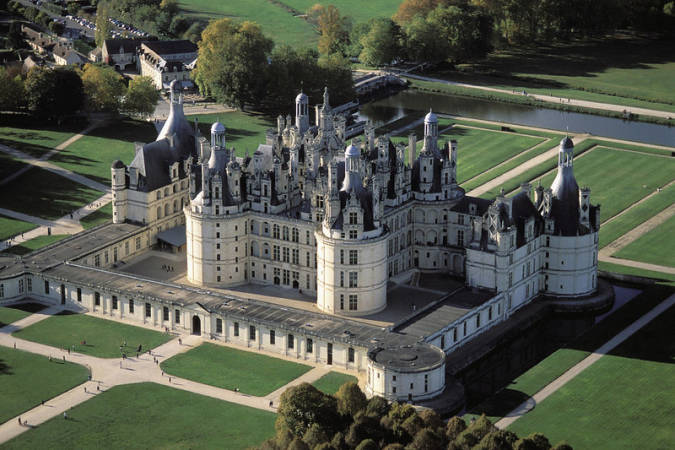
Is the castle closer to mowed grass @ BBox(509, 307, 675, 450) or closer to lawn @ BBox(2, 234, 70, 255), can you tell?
lawn @ BBox(2, 234, 70, 255)

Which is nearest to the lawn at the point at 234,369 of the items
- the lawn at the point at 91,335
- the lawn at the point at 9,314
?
A: the lawn at the point at 91,335

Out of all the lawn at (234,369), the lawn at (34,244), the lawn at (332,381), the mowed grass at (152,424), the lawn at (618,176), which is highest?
the lawn at (618,176)

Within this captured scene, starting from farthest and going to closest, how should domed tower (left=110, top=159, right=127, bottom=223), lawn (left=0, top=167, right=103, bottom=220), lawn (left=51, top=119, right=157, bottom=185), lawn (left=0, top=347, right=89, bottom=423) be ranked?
lawn (left=51, top=119, right=157, bottom=185)
lawn (left=0, top=167, right=103, bottom=220)
domed tower (left=110, top=159, right=127, bottom=223)
lawn (left=0, top=347, right=89, bottom=423)

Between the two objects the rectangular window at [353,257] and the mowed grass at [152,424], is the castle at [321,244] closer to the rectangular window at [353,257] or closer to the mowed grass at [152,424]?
the rectangular window at [353,257]

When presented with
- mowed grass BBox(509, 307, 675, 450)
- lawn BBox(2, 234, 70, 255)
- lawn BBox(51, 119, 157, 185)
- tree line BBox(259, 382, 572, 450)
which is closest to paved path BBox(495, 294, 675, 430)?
mowed grass BBox(509, 307, 675, 450)

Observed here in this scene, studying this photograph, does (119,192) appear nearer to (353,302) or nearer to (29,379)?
(353,302)

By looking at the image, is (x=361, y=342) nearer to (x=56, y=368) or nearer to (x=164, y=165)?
(x=56, y=368)
